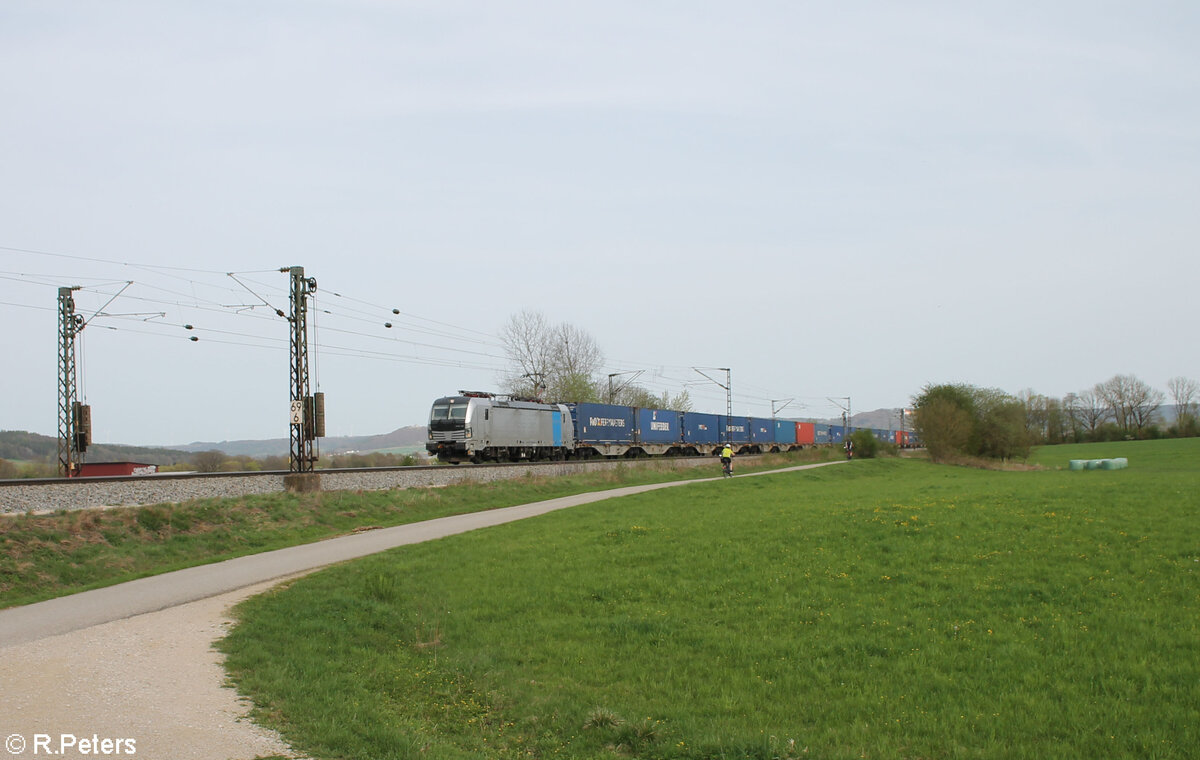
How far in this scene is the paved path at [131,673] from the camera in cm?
611

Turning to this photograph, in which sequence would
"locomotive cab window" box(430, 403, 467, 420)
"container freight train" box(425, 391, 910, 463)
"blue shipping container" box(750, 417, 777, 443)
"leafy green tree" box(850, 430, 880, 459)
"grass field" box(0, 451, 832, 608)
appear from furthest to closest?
"blue shipping container" box(750, 417, 777, 443) < "leafy green tree" box(850, 430, 880, 459) < "container freight train" box(425, 391, 910, 463) < "locomotive cab window" box(430, 403, 467, 420) < "grass field" box(0, 451, 832, 608)

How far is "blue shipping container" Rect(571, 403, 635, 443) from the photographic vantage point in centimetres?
4822

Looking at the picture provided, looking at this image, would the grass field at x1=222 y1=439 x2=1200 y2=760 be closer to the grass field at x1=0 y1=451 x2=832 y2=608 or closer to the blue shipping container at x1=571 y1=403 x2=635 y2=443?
the grass field at x1=0 y1=451 x2=832 y2=608

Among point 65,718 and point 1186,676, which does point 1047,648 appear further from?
point 65,718

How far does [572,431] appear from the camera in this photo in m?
47.2

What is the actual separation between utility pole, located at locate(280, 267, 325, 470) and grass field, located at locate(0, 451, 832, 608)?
7.08 feet

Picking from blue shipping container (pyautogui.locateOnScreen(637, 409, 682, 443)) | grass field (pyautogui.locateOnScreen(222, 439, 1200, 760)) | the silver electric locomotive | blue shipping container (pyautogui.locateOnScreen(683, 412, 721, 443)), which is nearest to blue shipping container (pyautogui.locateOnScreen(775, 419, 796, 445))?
blue shipping container (pyautogui.locateOnScreen(683, 412, 721, 443))

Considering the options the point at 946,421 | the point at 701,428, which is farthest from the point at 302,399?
the point at 946,421

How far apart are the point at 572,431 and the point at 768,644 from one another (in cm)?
3776

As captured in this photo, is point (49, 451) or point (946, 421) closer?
point (946, 421)

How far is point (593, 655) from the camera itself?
9820mm

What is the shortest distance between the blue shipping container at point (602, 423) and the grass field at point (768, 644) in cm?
3171

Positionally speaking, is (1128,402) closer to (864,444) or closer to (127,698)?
(864,444)

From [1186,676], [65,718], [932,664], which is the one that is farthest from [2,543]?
[1186,676]
